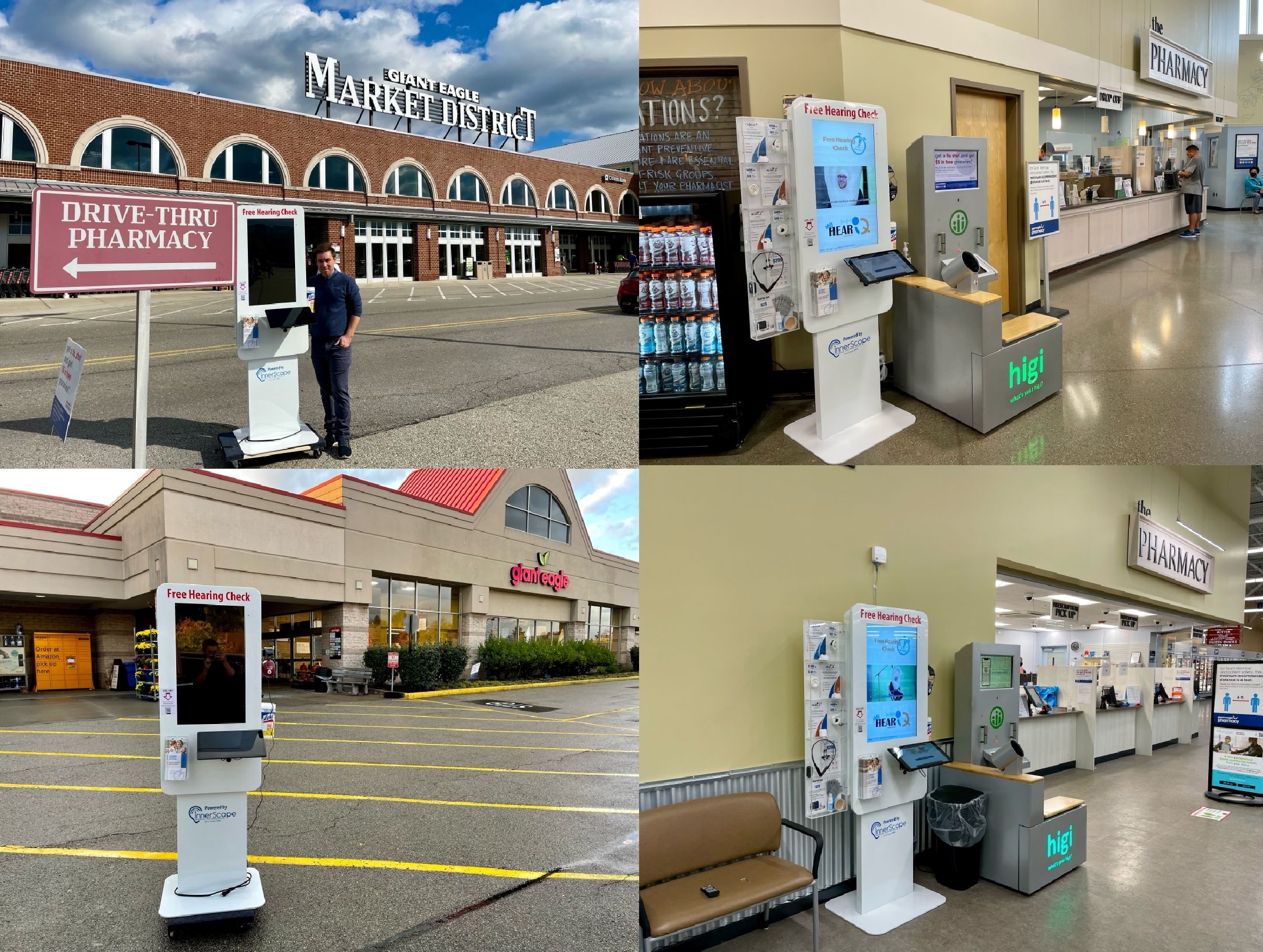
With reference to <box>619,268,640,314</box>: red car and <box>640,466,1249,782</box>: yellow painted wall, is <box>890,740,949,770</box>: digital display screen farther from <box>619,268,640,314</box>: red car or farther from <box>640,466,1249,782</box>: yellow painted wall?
<box>619,268,640,314</box>: red car

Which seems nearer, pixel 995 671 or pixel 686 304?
pixel 686 304

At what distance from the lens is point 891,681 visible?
4207 mm

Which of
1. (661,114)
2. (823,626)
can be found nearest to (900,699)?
(823,626)

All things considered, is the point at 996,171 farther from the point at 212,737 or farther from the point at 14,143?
the point at 14,143

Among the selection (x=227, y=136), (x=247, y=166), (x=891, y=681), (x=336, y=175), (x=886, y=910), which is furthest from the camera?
(x=336, y=175)

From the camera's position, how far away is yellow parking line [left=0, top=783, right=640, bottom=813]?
5012 mm

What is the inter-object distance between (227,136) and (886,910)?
25907 millimetres

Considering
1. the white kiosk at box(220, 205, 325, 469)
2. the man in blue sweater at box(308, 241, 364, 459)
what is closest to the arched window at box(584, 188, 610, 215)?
the man in blue sweater at box(308, 241, 364, 459)

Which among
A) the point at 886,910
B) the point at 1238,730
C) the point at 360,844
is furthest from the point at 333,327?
the point at 1238,730

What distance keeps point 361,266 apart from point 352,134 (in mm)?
4284

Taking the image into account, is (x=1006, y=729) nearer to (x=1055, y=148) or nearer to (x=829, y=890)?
(x=829, y=890)

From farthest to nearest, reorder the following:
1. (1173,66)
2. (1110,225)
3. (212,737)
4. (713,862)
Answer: (1173,66) < (1110,225) < (713,862) < (212,737)

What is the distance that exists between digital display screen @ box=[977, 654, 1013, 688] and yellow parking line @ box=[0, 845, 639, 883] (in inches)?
105

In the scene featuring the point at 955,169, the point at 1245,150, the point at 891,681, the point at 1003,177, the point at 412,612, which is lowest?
the point at 412,612
